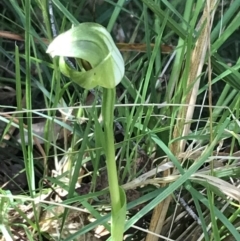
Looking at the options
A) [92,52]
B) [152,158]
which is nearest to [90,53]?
[92,52]

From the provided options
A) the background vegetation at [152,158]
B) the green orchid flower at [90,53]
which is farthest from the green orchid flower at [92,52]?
the background vegetation at [152,158]

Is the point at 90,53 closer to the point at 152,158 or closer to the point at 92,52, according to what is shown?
the point at 92,52

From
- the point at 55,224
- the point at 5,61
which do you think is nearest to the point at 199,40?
the point at 55,224

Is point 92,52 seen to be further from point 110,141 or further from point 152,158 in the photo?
point 152,158

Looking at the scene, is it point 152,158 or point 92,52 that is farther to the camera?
point 152,158

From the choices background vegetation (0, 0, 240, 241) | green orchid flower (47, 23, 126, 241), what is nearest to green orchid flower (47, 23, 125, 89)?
green orchid flower (47, 23, 126, 241)

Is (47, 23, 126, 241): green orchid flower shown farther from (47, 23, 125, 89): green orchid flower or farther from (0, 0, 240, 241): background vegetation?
(0, 0, 240, 241): background vegetation

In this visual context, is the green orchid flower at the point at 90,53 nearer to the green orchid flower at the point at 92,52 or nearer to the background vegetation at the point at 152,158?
the green orchid flower at the point at 92,52

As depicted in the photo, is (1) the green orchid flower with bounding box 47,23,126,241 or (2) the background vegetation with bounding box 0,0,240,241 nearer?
(1) the green orchid flower with bounding box 47,23,126,241

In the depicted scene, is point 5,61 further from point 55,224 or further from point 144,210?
point 144,210

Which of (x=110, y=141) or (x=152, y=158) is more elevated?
(x=110, y=141)
